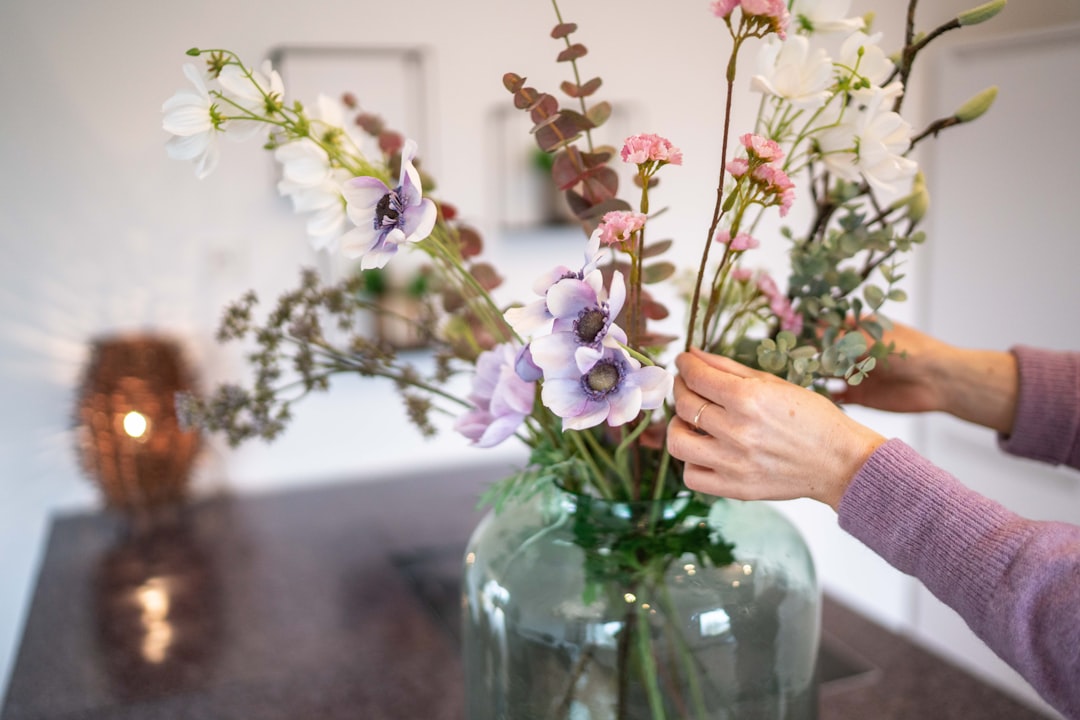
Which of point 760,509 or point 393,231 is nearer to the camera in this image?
point 393,231

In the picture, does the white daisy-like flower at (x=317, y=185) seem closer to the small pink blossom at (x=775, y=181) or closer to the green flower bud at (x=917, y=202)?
the small pink blossom at (x=775, y=181)

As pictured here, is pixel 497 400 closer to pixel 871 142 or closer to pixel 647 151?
pixel 647 151

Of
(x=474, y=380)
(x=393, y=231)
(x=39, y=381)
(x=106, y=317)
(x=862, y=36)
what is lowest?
(x=39, y=381)

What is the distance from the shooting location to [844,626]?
122 cm

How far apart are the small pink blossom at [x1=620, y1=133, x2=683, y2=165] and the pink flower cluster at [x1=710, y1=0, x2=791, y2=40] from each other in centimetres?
9

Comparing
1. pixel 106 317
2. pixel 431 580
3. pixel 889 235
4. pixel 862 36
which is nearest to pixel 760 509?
pixel 889 235

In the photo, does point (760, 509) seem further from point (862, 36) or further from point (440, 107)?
point (440, 107)

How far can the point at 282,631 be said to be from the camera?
122cm

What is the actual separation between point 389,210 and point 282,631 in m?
0.88

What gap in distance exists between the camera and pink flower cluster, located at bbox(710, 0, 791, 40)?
50 cm

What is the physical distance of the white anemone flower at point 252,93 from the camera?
0.59 metres

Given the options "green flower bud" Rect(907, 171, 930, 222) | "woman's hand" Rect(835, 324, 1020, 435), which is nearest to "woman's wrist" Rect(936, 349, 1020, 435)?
"woman's hand" Rect(835, 324, 1020, 435)

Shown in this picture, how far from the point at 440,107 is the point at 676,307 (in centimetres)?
70

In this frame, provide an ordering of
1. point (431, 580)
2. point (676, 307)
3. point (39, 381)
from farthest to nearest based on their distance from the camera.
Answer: point (676, 307), point (39, 381), point (431, 580)
